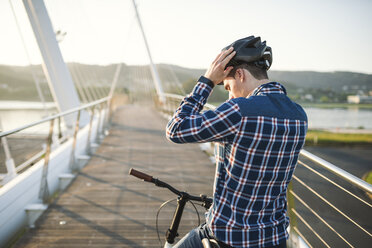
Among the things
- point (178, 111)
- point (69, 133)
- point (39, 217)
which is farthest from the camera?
point (69, 133)

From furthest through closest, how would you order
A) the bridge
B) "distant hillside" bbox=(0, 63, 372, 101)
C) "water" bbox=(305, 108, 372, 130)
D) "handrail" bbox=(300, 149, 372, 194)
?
"water" bbox=(305, 108, 372, 130) < "distant hillside" bbox=(0, 63, 372, 101) < the bridge < "handrail" bbox=(300, 149, 372, 194)

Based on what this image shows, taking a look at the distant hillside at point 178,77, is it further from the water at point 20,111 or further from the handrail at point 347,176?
the handrail at point 347,176

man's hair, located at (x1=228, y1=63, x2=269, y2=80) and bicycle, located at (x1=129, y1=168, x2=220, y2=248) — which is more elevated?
man's hair, located at (x1=228, y1=63, x2=269, y2=80)

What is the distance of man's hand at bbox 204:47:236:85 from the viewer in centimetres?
97

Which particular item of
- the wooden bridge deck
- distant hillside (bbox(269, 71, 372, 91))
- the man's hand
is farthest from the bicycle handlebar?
distant hillside (bbox(269, 71, 372, 91))

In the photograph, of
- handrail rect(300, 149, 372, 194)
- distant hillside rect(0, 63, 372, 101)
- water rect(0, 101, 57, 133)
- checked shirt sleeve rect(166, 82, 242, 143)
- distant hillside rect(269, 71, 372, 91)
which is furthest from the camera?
distant hillside rect(269, 71, 372, 91)

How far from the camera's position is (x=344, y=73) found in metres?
63.1

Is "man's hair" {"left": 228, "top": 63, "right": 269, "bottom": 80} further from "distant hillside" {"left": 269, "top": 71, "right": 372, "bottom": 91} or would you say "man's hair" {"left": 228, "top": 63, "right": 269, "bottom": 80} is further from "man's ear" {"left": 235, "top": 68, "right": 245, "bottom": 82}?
"distant hillside" {"left": 269, "top": 71, "right": 372, "bottom": 91}

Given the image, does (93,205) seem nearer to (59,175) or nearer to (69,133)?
(59,175)

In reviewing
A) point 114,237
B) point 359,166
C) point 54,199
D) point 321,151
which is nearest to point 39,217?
point 54,199

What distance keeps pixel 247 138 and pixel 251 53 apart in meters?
0.30

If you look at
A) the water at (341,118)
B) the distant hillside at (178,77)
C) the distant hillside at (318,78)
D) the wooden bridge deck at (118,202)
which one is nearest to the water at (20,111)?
the wooden bridge deck at (118,202)

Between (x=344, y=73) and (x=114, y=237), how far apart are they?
71690mm

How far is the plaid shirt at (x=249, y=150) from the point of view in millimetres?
860
